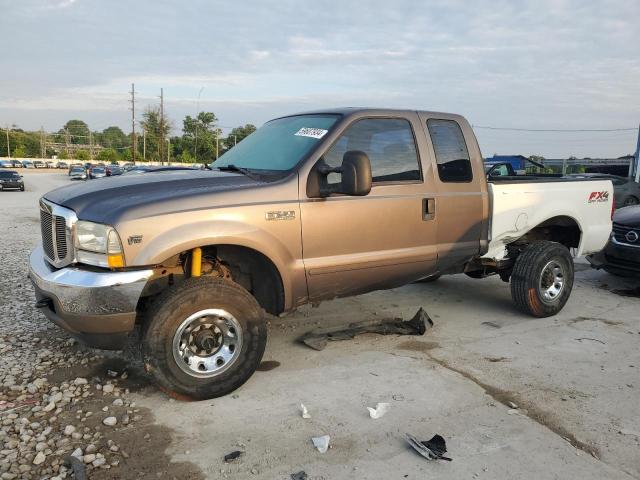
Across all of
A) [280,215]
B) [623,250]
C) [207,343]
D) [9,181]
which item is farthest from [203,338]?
[9,181]

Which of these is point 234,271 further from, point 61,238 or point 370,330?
point 370,330

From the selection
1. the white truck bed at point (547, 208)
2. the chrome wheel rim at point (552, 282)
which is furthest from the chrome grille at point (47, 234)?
the chrome wheel rim at point (552, 282)

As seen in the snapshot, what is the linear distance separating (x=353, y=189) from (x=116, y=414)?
2.15 meters

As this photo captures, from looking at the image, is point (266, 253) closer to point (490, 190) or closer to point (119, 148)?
point (490, 190)

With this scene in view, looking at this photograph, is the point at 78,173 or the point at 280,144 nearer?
the point at 280,144

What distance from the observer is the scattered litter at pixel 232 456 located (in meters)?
2.80

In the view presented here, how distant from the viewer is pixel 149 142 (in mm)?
88375

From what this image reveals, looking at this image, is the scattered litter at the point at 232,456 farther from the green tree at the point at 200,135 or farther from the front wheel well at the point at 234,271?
the green tree at the point at 200,135

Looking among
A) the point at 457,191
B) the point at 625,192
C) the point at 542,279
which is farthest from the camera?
the point at 625,192

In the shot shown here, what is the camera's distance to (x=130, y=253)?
124 inches

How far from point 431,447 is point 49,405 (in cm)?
243

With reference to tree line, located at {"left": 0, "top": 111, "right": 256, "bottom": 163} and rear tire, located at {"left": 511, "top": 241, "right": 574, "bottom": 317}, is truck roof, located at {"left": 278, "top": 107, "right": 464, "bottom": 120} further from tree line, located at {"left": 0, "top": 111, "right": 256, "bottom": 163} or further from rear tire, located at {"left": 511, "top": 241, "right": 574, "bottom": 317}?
tree line, located at {"left": 0, "top": 111, "right": 256, "bottom": 163}

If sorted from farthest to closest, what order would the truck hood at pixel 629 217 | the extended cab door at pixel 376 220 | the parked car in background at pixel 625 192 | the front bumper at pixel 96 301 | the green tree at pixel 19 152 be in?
the green tree at pixel 19 152, the parked car in background at pixel 625 192, the truck hood at pixel 629 217, the extended cab door at pixel 376 220, the front bumper at pixel 96 301

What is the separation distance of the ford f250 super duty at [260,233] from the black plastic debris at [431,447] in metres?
1.26
